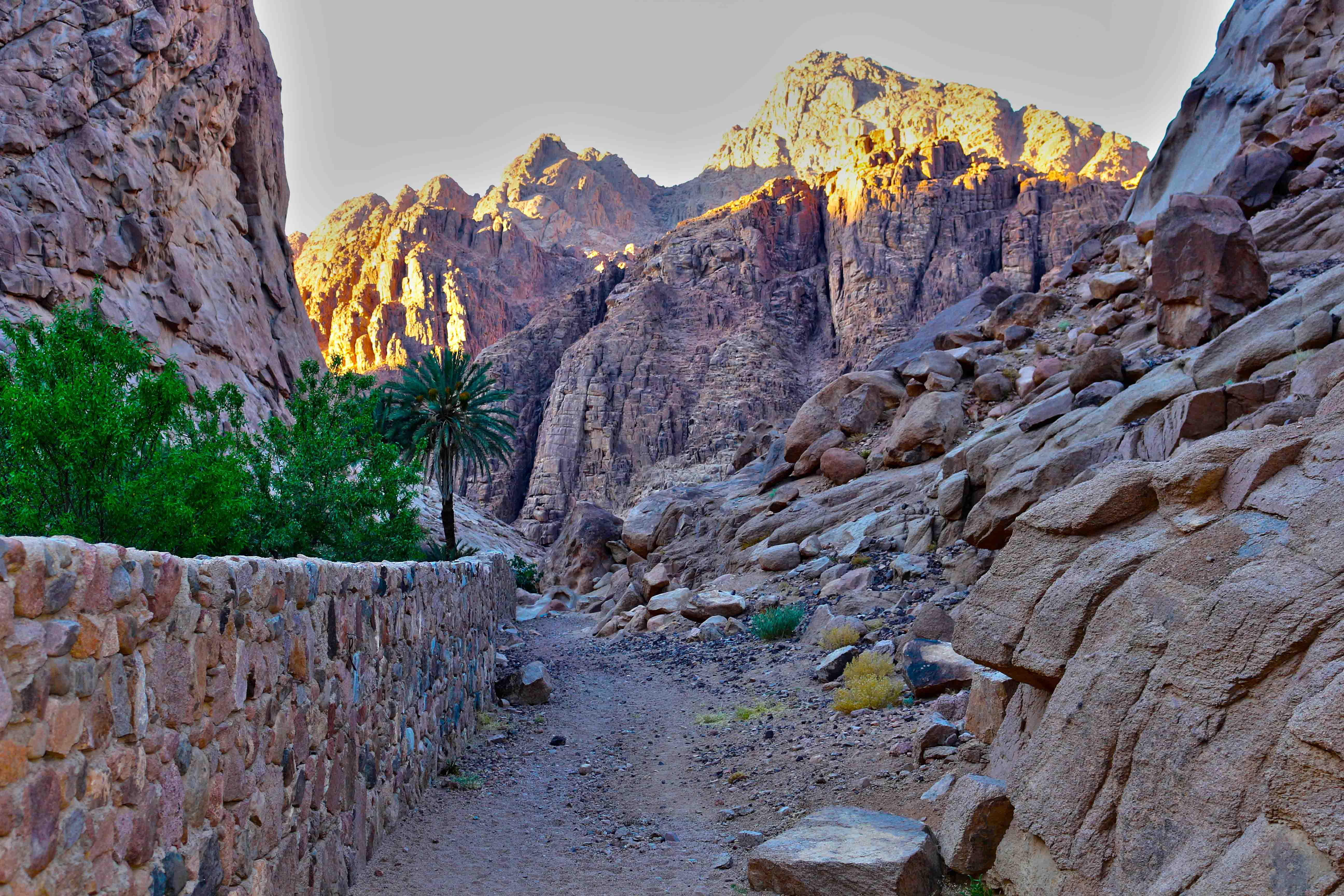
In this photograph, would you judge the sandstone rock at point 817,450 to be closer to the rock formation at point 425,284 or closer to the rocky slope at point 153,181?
the rocky slope at point 153,181

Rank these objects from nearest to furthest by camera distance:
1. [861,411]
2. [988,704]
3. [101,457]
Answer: [988,704] → [101,457] → [861,411]

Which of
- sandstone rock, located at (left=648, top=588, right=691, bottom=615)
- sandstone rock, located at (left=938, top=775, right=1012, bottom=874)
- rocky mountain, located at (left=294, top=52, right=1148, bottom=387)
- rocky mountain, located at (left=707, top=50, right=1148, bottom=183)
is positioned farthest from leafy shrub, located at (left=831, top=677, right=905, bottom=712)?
rocky mountain, located at (left=707, top=50, right=1148, bottom=183)

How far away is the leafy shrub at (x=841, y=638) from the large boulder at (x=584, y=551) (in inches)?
884

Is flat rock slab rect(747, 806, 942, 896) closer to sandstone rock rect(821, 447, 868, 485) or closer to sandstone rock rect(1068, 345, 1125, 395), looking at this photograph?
sandstone rock rect(1068, 345, 1125, 395)

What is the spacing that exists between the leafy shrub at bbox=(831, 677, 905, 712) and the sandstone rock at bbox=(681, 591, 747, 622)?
298 inches

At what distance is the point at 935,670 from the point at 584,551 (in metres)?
27.8

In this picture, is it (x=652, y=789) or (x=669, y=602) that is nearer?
(x=652, y=789)

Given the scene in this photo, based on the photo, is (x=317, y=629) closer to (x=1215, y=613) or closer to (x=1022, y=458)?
(x=1215, y=613)

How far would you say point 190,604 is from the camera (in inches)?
137

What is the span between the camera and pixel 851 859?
491 cm

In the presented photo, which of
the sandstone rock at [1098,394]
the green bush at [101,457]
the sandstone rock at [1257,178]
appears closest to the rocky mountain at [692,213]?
the sandstone rock at [1257,178]

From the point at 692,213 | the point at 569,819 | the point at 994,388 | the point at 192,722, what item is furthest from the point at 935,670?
the point at 692,213

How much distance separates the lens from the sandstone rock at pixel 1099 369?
1470 centimetres

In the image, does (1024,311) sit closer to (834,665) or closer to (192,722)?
(834,665)
